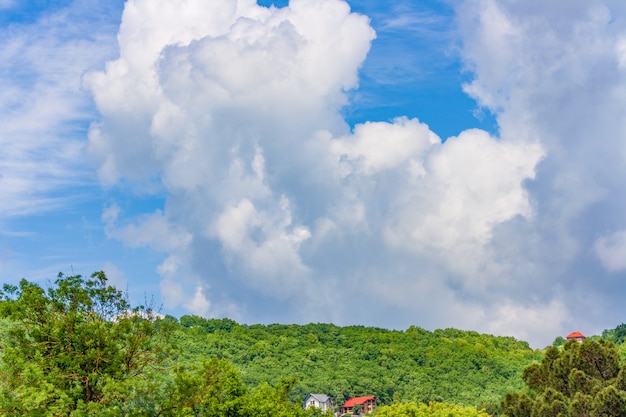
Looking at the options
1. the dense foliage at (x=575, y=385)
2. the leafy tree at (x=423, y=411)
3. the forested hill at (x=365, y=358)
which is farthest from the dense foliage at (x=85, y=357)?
the forested hill at (x=365, y=358)

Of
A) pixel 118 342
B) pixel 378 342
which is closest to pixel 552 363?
pixel 118 342

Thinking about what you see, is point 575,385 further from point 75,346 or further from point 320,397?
point 320,397

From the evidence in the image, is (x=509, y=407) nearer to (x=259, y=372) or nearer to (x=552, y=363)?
(x=552, y=363)

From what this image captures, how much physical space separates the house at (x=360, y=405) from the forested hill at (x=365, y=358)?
1424 mm

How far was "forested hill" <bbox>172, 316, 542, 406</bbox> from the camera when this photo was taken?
96188 mm

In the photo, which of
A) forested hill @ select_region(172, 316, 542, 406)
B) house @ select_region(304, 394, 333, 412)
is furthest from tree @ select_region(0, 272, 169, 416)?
house @ select_region(304, 394, 333, 412)

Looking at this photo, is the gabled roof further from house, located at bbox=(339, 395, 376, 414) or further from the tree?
the tree

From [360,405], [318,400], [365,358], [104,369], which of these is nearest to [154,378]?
[104,369]

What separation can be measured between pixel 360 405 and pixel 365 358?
22695mm

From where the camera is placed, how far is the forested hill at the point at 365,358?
3787 inches

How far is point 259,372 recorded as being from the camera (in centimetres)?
9800

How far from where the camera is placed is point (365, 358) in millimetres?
114875

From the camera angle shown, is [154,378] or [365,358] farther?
[365,358]

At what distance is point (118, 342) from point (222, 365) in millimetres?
5167
